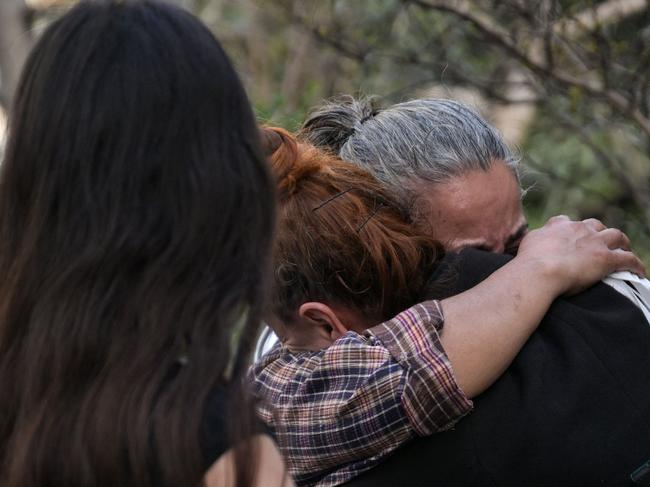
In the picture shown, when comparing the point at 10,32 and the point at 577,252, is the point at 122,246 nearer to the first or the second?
the point at 577,252

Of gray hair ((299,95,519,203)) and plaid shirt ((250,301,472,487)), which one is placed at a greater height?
gray hair ((299,95,519,203))

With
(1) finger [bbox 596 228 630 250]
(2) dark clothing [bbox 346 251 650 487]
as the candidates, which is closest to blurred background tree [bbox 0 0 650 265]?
(1) finger [bbox 596 228 630 250]

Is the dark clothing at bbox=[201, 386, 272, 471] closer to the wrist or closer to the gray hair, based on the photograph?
the wrist

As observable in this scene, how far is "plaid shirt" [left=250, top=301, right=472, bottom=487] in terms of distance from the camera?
78.0 inches

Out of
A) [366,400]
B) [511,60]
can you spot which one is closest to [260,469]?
[366,400]

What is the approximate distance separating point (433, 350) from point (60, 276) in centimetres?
86

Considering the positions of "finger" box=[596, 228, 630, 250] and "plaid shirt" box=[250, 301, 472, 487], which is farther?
"finger" box=[596, 228, 630, 250]

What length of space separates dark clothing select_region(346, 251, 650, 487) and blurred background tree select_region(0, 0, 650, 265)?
1319mm

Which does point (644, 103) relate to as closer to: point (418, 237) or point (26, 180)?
point (418, 237)

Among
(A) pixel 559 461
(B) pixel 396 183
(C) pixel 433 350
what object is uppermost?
(B) pixel 396 183

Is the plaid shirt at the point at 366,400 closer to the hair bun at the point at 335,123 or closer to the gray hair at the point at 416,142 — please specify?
the gray hair at the point at 416,142

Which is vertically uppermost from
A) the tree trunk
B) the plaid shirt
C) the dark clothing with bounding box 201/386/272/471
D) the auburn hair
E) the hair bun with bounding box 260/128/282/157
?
the hair bun with bounding box 260/128/282/157

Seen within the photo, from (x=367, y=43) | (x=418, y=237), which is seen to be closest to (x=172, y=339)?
(x=418, y=237)

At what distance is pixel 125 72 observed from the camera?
1.37m
